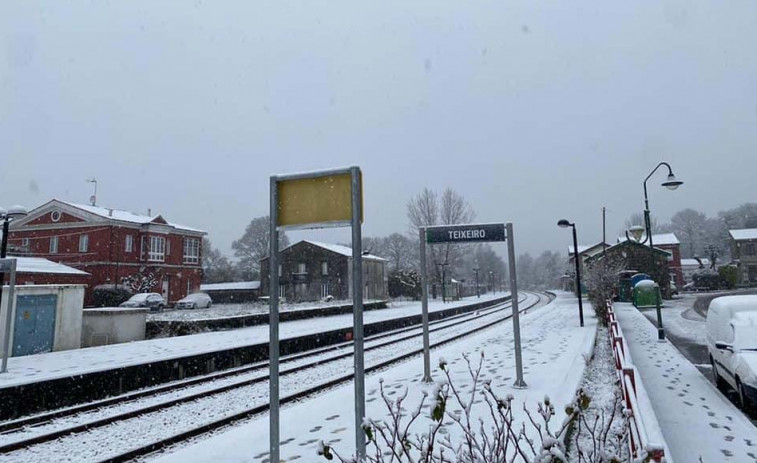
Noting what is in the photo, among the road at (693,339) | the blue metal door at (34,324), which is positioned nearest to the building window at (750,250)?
the road at (693,339)

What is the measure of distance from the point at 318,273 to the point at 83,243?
22.7 meters

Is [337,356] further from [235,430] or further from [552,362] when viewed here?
[235,430]

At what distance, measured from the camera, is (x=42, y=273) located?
2606 centimetres

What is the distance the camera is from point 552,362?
10.5 metres

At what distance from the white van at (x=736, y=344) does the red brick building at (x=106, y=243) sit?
40.2m

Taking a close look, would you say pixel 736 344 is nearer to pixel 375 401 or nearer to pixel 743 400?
pixel 743 400

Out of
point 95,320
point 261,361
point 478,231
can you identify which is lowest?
point 261,361

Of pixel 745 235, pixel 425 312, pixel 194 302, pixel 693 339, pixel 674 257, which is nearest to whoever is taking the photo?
pixel 425 312

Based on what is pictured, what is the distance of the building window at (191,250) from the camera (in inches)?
1821

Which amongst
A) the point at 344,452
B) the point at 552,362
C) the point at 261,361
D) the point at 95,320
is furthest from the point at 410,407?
the point at 95,320

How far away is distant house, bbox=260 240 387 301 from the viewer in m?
51.5

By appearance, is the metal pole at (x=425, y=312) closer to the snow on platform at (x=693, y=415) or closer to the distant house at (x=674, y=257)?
the snow on platform at (x=693, y=415)

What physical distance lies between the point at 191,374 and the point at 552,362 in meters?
8.94

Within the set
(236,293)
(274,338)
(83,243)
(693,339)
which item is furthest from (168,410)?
(236,293)
